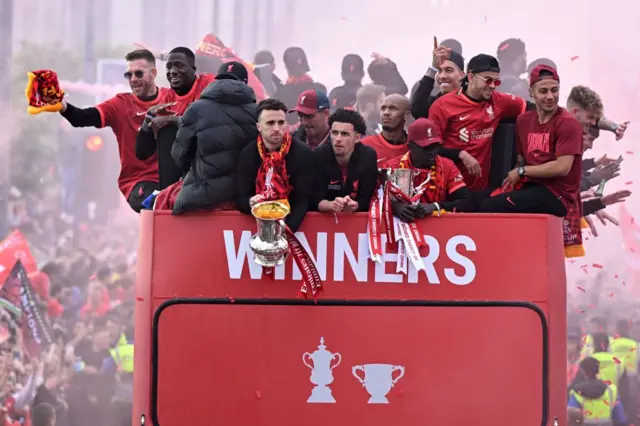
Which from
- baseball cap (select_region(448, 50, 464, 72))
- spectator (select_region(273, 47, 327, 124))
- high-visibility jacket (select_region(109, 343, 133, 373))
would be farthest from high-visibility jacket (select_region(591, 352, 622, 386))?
baseball cap (select_region(448, 50, 464, 72))

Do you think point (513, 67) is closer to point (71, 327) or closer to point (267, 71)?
point (267, 71)

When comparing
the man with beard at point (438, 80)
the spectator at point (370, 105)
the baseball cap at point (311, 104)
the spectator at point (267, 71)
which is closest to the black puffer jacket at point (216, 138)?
the baseball cap at point (311, 104)

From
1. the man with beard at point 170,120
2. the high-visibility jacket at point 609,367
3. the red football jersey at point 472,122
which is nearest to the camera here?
the man with beard at point 170,120

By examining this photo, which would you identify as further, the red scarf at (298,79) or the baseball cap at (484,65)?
the red scarf at (298,79)

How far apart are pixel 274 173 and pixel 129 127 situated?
188cm

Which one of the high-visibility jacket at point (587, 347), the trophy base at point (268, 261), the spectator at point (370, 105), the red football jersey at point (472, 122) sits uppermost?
the spectator at point (370, 105)

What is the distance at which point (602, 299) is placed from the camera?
15.1 meters

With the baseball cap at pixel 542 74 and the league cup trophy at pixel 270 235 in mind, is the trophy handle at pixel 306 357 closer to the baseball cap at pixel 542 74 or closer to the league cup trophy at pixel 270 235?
the league cup trophy at pixel 270 235

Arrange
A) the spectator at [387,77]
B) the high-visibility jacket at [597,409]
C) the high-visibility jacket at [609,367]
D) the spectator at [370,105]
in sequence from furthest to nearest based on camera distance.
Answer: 1. the high-visibility jacket at [609,367]
2. the high-visibility jacket at [597,409]
3. the spectator at [387,77]
4. the spectator at [370,105]

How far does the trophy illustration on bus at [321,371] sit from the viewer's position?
4.10m

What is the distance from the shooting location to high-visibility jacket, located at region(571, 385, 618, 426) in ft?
42.5

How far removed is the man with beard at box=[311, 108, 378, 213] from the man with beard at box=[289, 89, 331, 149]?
84cm

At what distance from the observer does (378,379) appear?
411 centimetres

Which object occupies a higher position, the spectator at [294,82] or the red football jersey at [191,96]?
the spectator at [294,82]
